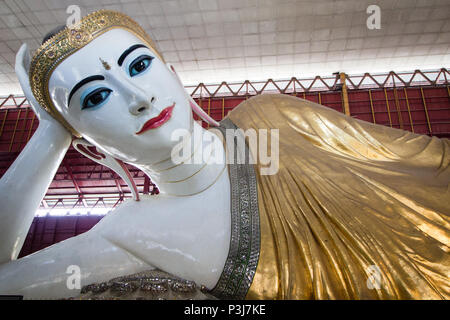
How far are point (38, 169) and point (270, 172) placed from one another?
1059mm

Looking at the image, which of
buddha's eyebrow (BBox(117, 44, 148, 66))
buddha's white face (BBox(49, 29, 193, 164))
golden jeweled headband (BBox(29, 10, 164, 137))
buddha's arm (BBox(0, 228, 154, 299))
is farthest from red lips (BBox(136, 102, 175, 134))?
buddha's arm (BBox(0, 228, 154, 299))

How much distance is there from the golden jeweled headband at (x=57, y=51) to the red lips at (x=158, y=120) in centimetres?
42

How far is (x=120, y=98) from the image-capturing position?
134 cm

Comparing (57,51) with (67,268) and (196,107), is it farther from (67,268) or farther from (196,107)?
(67,268)

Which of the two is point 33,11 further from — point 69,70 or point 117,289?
point 117,289

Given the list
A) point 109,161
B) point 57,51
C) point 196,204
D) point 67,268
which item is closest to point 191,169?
point 196,204

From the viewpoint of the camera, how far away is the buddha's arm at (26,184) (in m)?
1.29

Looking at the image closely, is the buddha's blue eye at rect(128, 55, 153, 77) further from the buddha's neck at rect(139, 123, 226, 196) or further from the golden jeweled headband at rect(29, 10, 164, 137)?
the buddha's neck at rect(139, 123, 226, 196)

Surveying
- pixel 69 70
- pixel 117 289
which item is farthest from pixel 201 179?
pixel 69 70

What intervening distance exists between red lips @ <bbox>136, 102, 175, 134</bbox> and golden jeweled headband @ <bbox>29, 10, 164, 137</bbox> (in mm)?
421

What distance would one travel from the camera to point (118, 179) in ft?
28.3

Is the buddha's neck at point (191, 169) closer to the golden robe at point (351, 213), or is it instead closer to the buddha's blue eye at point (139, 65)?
the golden robe at point (351, 213)

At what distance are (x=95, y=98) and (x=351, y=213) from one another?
118cm

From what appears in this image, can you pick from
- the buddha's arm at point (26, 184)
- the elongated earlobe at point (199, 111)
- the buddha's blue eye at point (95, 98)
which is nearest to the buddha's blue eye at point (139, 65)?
the buddha's blue eye at point (95, 98)
